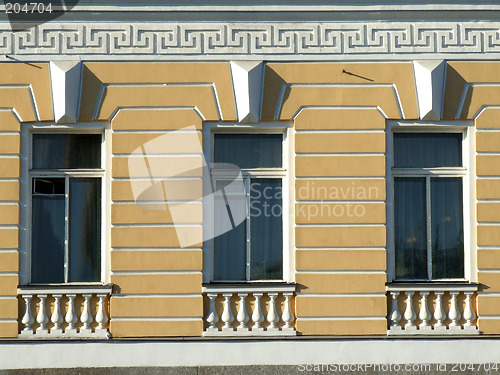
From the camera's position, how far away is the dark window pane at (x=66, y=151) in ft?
35.1

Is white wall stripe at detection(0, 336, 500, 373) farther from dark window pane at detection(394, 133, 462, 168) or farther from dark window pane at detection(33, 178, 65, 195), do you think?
dark window pane at detection(394, 133, 462, 168)

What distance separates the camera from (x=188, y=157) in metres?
10.5

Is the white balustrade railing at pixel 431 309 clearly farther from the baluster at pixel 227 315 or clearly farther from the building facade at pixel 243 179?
the baluster at pixel 227 315

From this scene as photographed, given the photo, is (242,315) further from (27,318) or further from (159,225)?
(27,318)

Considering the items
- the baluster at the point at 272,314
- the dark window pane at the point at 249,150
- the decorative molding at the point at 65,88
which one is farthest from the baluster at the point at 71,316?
the dark window pane at the point at 249,150

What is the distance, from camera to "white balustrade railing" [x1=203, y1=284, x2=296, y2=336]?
1034cm

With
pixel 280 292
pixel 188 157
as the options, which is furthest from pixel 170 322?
pixel 188 157

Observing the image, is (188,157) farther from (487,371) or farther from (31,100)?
(487,371)

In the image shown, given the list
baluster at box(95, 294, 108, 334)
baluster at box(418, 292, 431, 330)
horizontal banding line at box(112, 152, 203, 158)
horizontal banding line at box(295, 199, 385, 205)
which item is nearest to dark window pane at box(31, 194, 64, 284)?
baluster at box(95, 294, 108, 334)

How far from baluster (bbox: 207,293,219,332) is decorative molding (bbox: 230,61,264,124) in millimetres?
2300

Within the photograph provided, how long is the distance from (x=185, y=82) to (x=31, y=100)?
202 cm

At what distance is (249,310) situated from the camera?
10414mm

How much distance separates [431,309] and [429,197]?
4.85 feet

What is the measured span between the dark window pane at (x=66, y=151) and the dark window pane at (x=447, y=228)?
14.9 ft
